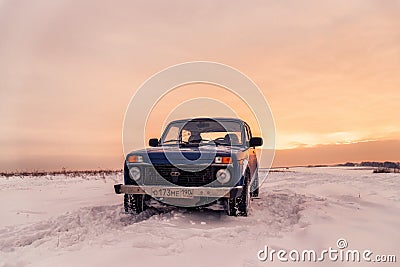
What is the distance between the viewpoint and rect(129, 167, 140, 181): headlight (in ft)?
17.3

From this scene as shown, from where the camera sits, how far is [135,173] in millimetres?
5281

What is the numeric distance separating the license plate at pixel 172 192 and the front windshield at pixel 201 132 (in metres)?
1.66

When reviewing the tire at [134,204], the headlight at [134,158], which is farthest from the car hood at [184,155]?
the tire at [134,204]

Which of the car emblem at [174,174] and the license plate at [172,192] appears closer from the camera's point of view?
the license plate at [172,192]

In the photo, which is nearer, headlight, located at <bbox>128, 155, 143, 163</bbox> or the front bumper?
the front bumper

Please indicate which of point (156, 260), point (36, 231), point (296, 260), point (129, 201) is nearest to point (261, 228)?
point (296, 260)

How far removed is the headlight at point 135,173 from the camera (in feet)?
17.3

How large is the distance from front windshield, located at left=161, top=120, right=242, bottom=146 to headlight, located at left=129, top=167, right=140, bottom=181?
1400 millimetres

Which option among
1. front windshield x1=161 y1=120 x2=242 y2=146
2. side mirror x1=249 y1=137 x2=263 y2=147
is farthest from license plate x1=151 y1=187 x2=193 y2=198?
side mirror x1=249 y1=137 x2=263 y2=147

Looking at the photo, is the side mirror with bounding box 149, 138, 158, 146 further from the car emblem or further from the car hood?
the car emblem

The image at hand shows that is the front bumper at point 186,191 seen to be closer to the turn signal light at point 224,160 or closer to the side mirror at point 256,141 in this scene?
the turn signal light at point 224,160

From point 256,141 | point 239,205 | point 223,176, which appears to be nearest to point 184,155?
point 223,176

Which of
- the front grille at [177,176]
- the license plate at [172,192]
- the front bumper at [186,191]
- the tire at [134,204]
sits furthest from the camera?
the tire at [134,204]

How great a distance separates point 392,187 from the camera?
8359mm
